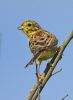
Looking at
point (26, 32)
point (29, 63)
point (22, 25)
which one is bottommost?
point (26, 32)

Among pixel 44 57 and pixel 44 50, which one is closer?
pixel 44 50

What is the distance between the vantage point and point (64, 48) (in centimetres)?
124

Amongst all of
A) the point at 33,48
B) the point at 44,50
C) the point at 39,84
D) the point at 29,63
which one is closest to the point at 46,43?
the point at 33,48

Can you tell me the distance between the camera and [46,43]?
1888 millimetres

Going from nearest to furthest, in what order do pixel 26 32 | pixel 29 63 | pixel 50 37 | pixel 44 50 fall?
pixel 29 63 < pixel 44 50 < pixel 50 37 < pixel 26 32

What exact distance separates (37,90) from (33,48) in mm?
682

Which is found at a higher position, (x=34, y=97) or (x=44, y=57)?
(x=34, y=97)

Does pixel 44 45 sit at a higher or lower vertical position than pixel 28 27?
higher

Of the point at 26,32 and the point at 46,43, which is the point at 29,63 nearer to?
the point at 46,43

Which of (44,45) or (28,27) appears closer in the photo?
(44,45)

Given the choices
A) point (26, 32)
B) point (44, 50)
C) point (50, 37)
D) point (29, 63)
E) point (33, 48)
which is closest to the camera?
point (29, 63)

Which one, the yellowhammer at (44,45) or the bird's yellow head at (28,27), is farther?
the bird's yellow head at (28,27)

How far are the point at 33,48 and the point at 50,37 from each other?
0.31 m

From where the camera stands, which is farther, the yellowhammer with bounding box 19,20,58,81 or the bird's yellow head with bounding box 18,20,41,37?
the bird's yellow head with bounding box 18,20,41,37
